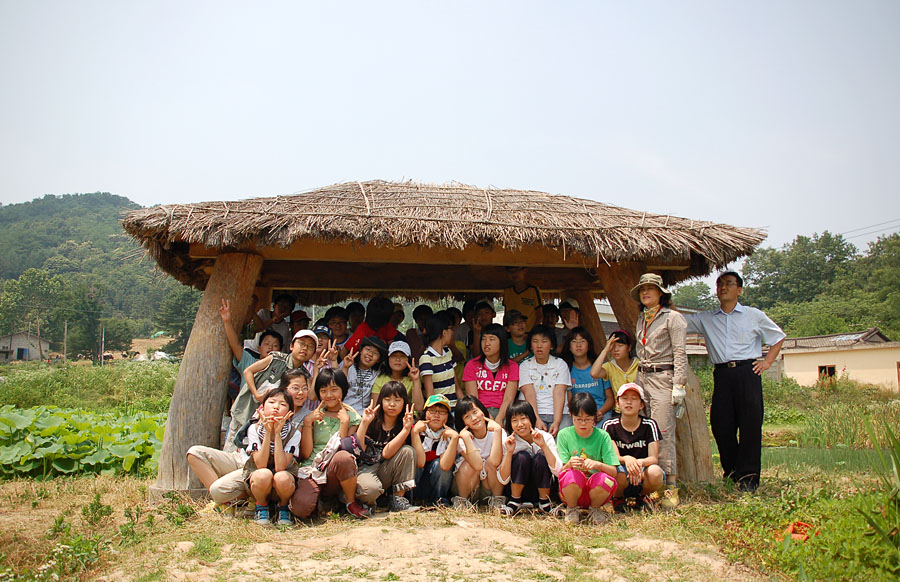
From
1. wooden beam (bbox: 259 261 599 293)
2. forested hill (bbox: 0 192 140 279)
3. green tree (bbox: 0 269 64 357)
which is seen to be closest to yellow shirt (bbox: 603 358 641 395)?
wooden beam (bbox: 259 261 599 293)

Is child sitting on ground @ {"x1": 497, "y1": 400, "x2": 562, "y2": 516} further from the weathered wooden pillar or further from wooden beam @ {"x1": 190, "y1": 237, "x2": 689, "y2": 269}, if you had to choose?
wooden beam @ {"x1": 190, "y1": 237, "x2": 689, "y2": 269}

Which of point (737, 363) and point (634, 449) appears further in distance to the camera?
point (737, 363)

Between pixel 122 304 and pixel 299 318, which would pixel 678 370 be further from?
pixel 122 304

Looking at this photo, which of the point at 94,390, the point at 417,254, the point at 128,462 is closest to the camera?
the point at 417,254

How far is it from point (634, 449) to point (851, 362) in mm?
20901

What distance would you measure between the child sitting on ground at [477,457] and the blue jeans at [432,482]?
0.32 ft

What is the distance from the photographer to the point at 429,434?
5.27m

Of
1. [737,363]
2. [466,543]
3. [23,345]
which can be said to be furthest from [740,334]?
[23,345]

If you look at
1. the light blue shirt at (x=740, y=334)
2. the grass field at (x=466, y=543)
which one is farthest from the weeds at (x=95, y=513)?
the light blue shirt at (x=740, y=334)

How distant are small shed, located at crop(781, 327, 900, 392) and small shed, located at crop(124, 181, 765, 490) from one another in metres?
17.8

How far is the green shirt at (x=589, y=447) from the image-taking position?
4.89 metres

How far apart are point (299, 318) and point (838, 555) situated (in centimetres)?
559

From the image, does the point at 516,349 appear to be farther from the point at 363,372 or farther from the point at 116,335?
the point at 116,335

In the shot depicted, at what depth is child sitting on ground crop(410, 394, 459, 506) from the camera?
5.06 meters
